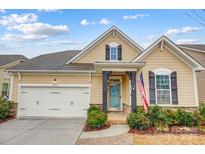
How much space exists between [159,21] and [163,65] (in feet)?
9.58

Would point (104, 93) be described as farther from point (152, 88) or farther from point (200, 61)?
point (200, 61)

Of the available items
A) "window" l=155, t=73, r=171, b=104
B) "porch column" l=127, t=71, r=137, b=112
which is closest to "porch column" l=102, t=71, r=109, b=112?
"porch column" l=127, t=71, r=137, b=112

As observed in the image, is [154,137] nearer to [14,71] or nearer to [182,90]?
[182,90]

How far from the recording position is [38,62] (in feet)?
48.9

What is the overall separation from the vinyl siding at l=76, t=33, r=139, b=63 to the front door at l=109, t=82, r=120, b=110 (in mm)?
2282

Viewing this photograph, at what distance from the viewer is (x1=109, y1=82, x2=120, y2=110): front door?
13.9 metres

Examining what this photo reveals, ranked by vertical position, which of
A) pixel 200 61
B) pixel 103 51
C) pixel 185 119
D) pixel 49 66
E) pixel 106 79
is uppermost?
pixel 103 51

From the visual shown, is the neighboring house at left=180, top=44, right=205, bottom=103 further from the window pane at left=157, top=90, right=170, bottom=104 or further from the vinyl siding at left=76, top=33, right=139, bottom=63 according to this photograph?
the vinyl siding at left=76, top=33, right=139, bottom=63

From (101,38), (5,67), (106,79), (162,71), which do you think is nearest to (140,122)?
(106,79)

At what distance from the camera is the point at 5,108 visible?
11.9 metres

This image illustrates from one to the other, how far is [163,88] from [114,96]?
3.79 metres

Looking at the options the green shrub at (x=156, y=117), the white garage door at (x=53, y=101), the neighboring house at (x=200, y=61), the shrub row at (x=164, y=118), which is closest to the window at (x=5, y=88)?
the white garage door at (x=53, y=101)

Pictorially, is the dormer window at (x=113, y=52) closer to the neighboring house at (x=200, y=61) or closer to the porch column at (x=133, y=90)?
the porch column at (x=133, y=90)
